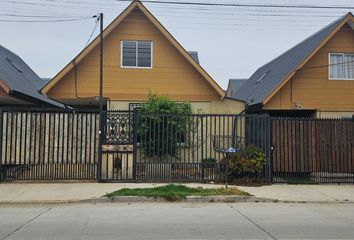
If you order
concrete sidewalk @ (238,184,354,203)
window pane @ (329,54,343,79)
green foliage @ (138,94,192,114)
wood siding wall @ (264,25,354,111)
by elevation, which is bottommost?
concrete sidewalk @ (238,184,354,203)

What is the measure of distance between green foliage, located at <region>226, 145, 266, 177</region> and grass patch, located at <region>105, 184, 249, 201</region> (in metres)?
1.53

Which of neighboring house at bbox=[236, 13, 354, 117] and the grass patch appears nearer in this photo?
the grass patch

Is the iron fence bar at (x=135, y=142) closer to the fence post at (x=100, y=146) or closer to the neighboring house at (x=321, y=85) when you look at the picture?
the fence post at (x=100, y=146)

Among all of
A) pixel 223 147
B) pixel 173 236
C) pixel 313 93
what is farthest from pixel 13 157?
pixel 313 93

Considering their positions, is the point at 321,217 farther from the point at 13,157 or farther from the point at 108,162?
the point at 13,157

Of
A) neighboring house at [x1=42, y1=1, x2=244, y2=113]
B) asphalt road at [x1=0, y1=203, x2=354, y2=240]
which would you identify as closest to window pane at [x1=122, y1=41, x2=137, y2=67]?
neighboring house at [x1=42, y1=1, x2=244, y2=113]

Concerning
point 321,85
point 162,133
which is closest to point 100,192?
point 162,133

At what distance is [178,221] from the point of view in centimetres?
887

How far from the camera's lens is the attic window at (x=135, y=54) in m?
Result: 19.2

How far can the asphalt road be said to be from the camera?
299 inches

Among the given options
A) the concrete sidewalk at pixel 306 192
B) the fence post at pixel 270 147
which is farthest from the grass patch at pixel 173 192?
the fence post at pixel 270 147

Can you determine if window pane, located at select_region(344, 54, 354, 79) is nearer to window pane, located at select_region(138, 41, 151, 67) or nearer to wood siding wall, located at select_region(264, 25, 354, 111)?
wood siding wall, located at select_region(264, 25, 354, 111)

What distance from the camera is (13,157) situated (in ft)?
44.7

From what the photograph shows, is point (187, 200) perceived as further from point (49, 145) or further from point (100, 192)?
point (49, 145)
